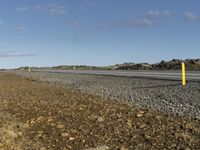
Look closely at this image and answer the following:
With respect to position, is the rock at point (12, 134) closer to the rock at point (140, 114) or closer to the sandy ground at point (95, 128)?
the sandy ground at point (95, 128)

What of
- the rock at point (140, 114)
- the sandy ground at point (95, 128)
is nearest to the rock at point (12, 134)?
the sandy ground at point (95, 128)

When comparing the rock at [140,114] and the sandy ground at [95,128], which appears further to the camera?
the rock at [140,114]

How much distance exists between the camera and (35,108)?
15.3 m

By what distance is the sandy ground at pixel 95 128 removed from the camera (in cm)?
963

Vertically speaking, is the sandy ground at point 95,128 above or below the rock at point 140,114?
below

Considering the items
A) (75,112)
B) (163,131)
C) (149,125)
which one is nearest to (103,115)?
(75,112)

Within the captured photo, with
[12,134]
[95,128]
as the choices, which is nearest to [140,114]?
[95,128]

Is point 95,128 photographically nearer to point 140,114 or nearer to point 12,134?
point 140,114

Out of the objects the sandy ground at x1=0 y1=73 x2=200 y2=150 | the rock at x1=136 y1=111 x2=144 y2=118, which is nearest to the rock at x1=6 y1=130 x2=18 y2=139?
the sandy ground at x1=0 y1=73 x2=200 y2=150

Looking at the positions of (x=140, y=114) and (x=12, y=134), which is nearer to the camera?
(x=12, y=134)

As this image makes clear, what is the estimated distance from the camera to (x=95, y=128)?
11.3 m

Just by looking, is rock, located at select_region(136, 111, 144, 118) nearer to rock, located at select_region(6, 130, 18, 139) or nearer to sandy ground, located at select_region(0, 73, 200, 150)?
sandy ground, located at select_region(0, 73, 200, 150)

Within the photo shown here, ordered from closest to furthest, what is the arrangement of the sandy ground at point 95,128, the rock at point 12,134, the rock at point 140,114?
the sandy ground at point 95,128 < the rock at point 12,134 < the rock at point 140,114

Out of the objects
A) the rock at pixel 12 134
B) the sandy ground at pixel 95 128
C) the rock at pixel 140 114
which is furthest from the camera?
the rock at pixel 140 114
